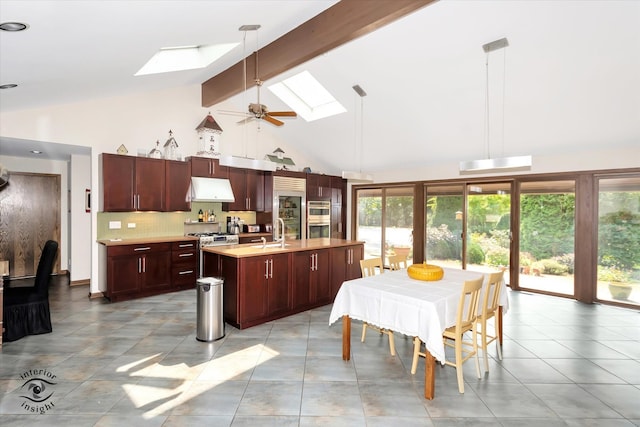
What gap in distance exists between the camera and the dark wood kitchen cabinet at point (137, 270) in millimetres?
5004

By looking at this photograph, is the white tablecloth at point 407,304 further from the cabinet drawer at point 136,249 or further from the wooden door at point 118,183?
the wooden door at point 118,183

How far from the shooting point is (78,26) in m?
2.29

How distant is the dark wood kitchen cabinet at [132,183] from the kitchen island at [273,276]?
1.95 meters

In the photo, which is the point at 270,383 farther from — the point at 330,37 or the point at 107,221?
the point at 107,221

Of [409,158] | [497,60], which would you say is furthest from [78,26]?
[409,158]

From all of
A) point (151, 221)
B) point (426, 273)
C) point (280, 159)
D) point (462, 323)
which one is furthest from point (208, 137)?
point (462, 323)

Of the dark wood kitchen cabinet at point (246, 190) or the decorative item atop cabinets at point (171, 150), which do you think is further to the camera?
the dark wood kitchen cabinet at point (246, 190)

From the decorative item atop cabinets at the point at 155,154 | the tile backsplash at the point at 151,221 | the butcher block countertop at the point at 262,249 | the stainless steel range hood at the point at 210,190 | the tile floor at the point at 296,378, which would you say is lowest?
the tile floor at the point at 296,378

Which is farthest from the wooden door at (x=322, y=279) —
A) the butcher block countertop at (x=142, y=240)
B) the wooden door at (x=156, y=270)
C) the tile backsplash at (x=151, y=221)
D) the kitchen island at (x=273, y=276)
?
the tile backsplash at (x=151, y=221)

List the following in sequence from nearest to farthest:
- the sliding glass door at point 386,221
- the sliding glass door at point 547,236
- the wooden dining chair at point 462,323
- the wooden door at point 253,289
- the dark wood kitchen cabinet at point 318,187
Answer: the wooden dining chair at point 462,323 → the wooden door at point 253,289 → the sliding glass door at point 547,236 → the sliding glass door at point 386,221 → the dark wood kitchen cabinet at point 318,187

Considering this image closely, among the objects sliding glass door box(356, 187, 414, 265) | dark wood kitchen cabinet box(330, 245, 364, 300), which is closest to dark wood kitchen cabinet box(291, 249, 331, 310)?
dark wood kitchen cabinet box(330, 245, 364, 300)

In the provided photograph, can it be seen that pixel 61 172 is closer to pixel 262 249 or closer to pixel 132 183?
pixel 132 183

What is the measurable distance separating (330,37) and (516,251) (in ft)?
16.4

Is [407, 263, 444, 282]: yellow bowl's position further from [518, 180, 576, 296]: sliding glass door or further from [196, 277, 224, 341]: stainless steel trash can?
[518, 180, 576, 296]: sliding glass door
